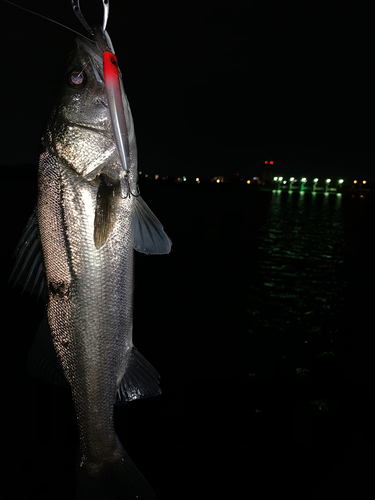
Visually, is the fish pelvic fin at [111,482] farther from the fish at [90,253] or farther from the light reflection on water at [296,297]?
the light reflection on water at [296,297]

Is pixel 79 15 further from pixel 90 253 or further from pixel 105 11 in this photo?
pixel 90 253

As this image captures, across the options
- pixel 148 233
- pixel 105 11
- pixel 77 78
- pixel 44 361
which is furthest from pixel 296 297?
pixel 105 11

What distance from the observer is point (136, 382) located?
2.06 m

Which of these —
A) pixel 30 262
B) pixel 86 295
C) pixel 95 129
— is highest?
pixel 95 129

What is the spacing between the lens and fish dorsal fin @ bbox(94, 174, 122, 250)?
5.76 ft

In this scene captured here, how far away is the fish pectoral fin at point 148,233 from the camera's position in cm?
194

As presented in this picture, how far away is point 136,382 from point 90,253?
0.92m

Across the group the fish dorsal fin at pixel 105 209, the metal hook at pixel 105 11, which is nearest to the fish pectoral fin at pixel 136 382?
the fish dorsal fin at pixel 105 209

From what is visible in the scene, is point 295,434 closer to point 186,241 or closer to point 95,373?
point 95,373

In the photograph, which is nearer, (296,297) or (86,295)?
(86,295)

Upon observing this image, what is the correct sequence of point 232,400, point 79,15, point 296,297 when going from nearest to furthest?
point 79,15, point 232,400, point 296,297

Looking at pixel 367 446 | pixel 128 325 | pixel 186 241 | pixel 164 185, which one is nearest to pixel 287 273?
pixel 186 241

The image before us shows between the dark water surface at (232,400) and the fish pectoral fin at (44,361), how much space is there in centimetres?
292

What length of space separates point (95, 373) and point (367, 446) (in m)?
4.64
